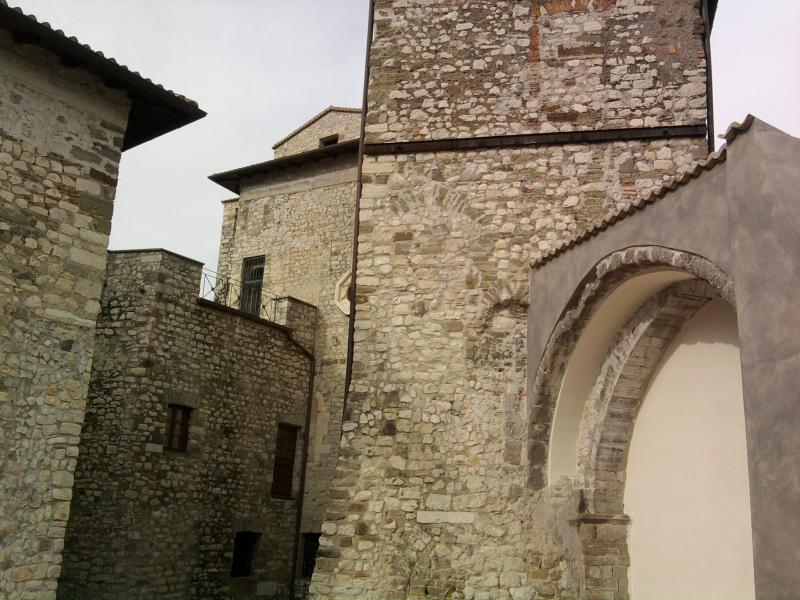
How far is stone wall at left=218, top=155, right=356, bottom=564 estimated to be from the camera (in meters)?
15.0

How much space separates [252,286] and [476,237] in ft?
30.6

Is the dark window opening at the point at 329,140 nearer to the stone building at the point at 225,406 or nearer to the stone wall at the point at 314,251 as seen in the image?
the stone building at the point at 225,406

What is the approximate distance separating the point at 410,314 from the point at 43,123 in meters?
3.92

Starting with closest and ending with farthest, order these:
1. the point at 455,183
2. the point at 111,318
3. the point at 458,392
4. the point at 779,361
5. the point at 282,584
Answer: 1. the point at 779,361
2. the point at 458,392
3. the point at 455,183
4. the point at 111,318
5. the point at 282,584

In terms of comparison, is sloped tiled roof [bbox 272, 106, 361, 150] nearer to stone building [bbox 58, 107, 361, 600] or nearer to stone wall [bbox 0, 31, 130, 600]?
stone building [bbox 58, 107, 361, 600]

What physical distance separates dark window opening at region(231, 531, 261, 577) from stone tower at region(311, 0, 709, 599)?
6.42 m

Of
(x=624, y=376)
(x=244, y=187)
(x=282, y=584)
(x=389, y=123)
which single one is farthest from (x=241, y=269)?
(x=624, y=376)

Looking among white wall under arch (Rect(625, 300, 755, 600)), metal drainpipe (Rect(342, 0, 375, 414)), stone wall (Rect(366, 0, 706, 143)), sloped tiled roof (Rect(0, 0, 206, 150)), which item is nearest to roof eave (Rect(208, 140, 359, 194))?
metal drainpipe (Rect(342, 0, 375, 414))

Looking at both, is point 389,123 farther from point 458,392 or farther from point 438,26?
point 458,392

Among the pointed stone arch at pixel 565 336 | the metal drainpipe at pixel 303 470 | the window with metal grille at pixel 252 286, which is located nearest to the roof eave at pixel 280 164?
the window with metal grille at pixel 252 286

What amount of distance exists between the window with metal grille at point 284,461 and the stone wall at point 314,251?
13.2 inches

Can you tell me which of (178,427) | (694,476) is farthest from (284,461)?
(694,476)

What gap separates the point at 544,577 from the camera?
7633mm

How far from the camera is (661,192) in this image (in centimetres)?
652
